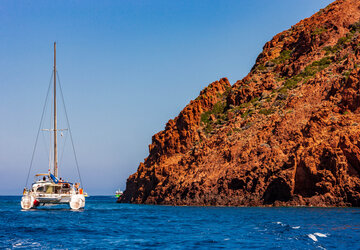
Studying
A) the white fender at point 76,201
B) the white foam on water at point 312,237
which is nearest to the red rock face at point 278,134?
the white fender at point 76,201

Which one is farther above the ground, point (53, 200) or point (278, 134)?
point (278, 134)

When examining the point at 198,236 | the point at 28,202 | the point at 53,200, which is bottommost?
the point at 198,236

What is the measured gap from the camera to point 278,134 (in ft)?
246

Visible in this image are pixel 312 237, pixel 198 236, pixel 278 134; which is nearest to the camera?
pixel 312 237

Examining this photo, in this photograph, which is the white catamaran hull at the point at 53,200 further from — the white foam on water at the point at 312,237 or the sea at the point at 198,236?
the white foam on water at the point at 312,237

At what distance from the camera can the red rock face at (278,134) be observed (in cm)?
6238

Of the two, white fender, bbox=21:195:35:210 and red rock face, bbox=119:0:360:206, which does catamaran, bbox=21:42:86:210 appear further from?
red rock face, bbox=119:0:360:206

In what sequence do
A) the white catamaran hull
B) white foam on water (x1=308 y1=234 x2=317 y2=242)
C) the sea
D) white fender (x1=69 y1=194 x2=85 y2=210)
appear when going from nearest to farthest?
the sea, white foam on water (x1=308 y1=234 x2=317 y2=242), the white catamaran hull, white fender (x1=69 y1=194 x2=85 y2=210)

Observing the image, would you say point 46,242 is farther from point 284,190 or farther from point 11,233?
point 284,190

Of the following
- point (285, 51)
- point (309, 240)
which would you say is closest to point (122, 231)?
point (309, 240)

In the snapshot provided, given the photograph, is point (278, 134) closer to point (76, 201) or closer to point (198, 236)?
point (76, 201)

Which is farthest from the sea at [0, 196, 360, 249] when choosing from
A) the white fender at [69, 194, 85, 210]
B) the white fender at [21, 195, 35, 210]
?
the white fender at [21, 195, 35, 210]

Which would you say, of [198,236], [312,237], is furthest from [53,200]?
[312,237]

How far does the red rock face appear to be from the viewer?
62375mm
